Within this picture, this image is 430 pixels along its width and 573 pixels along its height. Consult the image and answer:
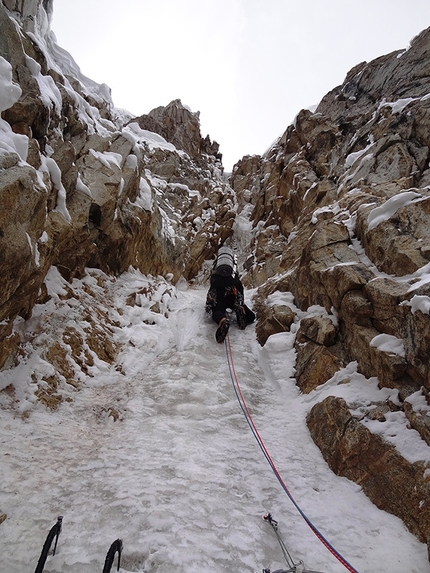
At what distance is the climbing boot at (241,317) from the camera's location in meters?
10.3

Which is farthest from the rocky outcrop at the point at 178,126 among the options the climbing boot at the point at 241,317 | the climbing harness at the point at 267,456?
the climbing harness at the point at 267,456

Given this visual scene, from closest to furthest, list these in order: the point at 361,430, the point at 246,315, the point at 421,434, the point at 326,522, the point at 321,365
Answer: the point at 326,522, the point at 421,434, the point at 361,430, the point at 321,365, the point at 246,315

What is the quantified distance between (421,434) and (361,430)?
0.75 metres

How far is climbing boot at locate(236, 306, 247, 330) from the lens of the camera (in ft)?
33.9

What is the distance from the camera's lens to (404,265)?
5.88 m

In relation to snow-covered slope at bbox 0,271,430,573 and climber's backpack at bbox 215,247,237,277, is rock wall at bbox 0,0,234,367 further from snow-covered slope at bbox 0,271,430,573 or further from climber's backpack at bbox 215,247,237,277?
climber's backpack at bbox 215,247,237,277

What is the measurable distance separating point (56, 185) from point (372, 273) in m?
7.26

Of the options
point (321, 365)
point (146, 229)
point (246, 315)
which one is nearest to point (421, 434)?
point (321, 365)

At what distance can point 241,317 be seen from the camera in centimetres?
1040

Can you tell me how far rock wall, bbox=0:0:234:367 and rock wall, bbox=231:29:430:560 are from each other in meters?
5.54

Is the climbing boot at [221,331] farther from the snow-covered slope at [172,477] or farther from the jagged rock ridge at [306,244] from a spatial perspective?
the snow-covered slope at [172,477]

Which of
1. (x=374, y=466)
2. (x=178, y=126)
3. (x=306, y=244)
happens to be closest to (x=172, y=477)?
(x=374, y=466)

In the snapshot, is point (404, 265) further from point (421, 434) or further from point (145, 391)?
point (145, 391)

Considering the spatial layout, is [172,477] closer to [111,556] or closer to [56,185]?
[111,556]
